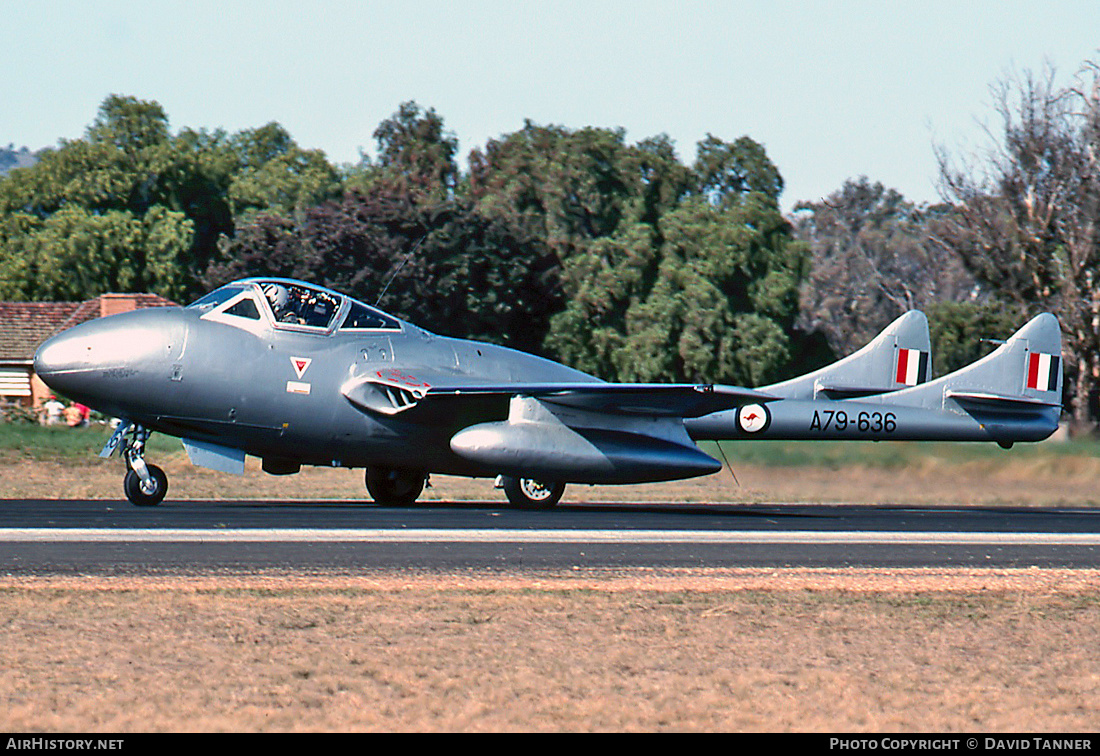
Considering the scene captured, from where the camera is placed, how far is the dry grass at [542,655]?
6.61 m

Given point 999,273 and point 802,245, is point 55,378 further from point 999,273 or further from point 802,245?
point 802,245

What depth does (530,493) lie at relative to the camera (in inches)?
851

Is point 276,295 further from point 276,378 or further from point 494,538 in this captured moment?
point 494,538

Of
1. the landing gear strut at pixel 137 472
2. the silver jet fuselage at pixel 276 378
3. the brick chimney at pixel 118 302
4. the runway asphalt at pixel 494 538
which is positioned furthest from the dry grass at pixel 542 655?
the brick chimney at pixel 118 302

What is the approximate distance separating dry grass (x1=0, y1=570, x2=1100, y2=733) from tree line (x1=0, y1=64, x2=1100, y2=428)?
1491 inches

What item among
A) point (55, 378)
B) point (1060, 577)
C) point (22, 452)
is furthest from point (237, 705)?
point (22, 452)

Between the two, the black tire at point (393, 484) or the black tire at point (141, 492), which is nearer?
the black tire at point (141, 492)

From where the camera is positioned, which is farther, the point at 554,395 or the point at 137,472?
the point at 554,395

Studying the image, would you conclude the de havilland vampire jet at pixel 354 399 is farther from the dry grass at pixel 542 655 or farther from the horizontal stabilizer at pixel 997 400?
the dry grass at pixel 542 655

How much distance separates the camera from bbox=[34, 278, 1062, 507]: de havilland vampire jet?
1834 centimetres

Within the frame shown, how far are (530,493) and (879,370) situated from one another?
7.24 meters

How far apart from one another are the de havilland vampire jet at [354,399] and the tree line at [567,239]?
29.0m

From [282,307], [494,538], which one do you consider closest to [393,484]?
[282,307]
